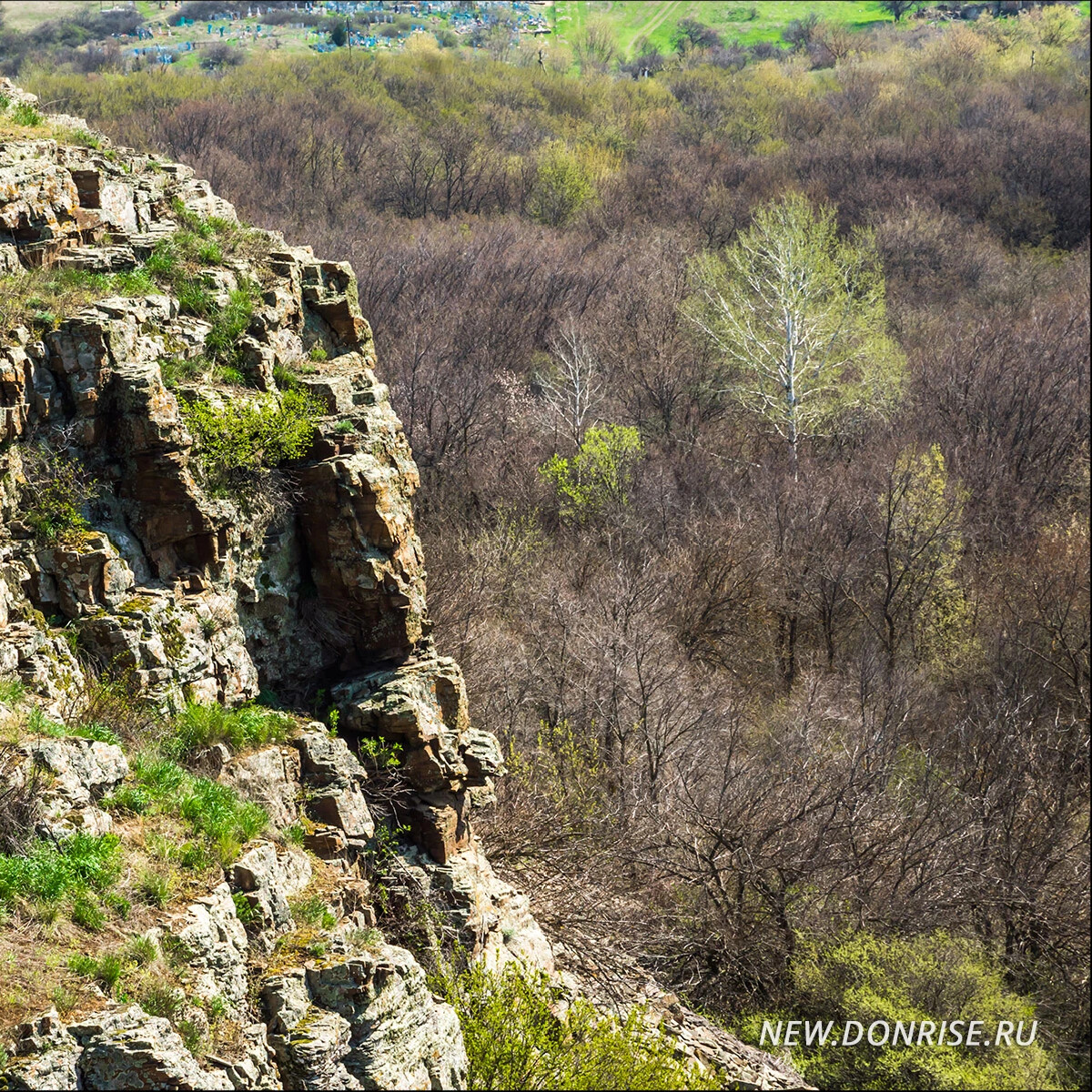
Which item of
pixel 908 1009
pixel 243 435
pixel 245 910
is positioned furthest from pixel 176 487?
pixel 908 1009

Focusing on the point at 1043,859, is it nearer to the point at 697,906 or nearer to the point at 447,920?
the point at 697,906

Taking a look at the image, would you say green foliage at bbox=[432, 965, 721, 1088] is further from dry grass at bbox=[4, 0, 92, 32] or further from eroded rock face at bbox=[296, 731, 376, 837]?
dry grass at bbox=[4, 0, 92, 32]

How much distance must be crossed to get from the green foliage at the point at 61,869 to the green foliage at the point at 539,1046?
3.72 metres

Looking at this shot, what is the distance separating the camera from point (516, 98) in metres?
58.2

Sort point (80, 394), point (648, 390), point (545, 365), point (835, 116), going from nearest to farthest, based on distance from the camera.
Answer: point (80, 394) → point (648, 390) → point (545, 365) → point (835, 116)

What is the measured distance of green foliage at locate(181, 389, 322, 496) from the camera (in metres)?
11.0

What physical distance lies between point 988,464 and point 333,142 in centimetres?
3351

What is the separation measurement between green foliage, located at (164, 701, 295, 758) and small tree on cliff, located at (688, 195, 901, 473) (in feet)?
77.6

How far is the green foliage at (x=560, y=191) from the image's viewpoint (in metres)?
51.9

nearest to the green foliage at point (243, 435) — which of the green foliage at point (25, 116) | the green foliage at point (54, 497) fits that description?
the green foliage at point (54, 497)

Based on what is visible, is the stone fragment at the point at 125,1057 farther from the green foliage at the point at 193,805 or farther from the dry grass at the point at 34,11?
the dry grass at the point at 34,11

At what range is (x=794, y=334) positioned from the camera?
32500 millimetres

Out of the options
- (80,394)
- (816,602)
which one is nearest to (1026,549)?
(816,602)

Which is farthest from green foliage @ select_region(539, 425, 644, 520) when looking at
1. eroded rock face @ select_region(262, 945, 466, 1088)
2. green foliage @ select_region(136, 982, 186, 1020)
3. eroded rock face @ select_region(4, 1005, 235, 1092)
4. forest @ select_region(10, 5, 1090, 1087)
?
eroded rock face @ select_region(4, 1005, 235, 1092)
